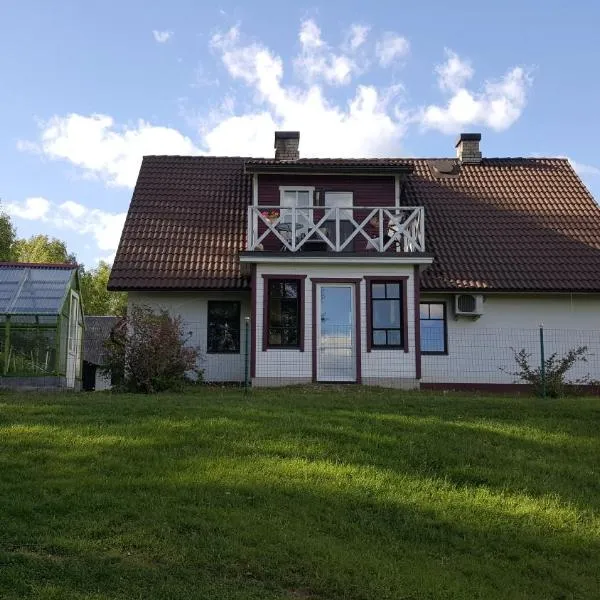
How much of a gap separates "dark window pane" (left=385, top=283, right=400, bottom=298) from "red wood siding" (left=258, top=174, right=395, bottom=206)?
9.80 ft

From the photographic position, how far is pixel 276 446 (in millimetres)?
8031

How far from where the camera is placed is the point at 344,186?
18.5m

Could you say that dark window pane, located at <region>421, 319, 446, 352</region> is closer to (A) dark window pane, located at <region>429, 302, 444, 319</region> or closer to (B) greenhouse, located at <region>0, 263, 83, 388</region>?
(A) dark window pane, located at <region>429, 302, 444, 319</region>

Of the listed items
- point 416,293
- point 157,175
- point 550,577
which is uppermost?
point 157,175

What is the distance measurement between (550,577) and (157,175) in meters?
17.9

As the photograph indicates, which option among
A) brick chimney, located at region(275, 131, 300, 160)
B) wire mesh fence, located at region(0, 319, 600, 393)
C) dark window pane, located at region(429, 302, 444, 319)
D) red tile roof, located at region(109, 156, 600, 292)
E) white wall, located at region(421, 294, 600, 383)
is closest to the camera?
wire mesh fence, located at region(0, 319, 600, 393)

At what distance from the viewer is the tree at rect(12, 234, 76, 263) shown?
50.9 m

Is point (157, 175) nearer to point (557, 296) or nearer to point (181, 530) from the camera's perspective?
point (557, 296)

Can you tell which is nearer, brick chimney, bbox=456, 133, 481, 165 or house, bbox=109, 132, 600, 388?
house, bbox=109, 132, 600, 388

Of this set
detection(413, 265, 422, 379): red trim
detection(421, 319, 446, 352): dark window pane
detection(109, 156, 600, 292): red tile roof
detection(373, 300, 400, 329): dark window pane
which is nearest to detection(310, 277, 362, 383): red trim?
detection(373, 300, 400, 329): dark window pane

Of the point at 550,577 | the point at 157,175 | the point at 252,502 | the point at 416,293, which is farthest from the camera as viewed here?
the point at 157,175

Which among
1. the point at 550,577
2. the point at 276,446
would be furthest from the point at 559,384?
the point at 550,577

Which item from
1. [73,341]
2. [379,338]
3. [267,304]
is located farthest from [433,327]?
[73,341]

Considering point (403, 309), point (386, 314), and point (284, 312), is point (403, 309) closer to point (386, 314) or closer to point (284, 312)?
point (386, 314)
